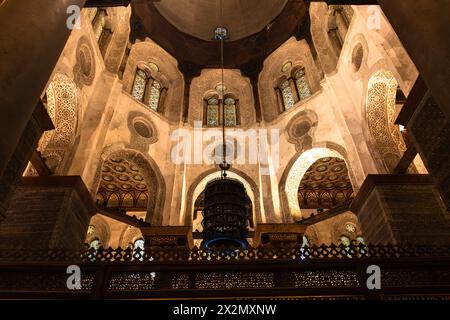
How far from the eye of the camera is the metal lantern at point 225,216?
4895 mm

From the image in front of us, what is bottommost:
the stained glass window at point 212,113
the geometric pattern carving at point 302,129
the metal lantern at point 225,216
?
the metal lantern at point 225,216

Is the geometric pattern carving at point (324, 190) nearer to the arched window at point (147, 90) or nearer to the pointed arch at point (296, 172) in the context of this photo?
the pointed arch at point (296, 172)

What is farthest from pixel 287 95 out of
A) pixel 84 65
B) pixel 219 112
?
pixel 84 65

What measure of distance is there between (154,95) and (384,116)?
8.09 metres

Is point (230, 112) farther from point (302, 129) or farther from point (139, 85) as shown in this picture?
point (139, 85)

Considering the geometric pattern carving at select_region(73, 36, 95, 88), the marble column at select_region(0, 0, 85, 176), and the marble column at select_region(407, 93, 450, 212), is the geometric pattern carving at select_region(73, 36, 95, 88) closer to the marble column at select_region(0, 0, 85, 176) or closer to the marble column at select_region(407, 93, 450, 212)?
the marble column at select_region(0, 0, 85, 176)

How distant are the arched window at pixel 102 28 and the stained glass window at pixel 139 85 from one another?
1.72 m

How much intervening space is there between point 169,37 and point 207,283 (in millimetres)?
11090

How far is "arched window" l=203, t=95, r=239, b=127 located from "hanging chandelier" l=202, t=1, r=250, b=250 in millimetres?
7298

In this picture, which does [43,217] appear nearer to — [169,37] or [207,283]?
[207,283]

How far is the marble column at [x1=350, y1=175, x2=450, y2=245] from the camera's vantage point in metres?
6.88

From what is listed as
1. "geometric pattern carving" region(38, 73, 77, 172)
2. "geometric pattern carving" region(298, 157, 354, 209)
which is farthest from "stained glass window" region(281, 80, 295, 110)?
"geometric pattern carving" region(38, 73, 77, 172)

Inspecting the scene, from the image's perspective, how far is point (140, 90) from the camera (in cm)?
1207

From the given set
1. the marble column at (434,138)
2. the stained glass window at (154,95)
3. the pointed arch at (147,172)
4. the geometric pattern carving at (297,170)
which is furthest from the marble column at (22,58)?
the stained glass window at (154,95)
